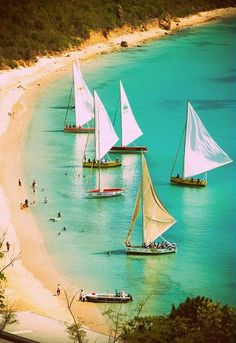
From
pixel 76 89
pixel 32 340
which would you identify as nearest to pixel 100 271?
pixel 32 340

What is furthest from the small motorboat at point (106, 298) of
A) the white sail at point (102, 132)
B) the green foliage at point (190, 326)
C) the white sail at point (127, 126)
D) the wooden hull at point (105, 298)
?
the white sail at point (127, 126)

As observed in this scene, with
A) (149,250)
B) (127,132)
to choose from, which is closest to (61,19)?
(127,132)

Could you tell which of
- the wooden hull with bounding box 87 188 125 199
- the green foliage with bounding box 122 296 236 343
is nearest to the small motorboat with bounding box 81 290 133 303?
the green foliage with bounding box 122 296 236 343

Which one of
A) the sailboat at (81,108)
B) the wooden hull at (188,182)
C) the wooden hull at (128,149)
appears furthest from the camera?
the sailboat at (81,108)

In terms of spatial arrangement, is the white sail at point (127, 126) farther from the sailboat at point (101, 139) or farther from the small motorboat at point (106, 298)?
the small motorboat at point (106, 298)

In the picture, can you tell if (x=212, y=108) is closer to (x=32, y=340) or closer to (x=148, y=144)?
(x=148, y=144)

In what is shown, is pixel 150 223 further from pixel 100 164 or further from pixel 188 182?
pixel 100 164
